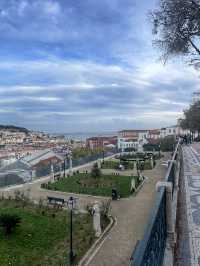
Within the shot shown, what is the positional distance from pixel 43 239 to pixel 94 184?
1301cm

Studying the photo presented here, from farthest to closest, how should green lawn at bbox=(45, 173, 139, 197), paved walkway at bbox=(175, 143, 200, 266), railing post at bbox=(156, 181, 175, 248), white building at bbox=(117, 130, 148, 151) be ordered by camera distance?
white building at bbox=(117, 130, 148, 151) < green lawn at bbox=(45, 173, 139, 197) < paved walkway at bbox=(175, 143, 200, 266) < railing post at bbox=(156, 181, 175, 248)

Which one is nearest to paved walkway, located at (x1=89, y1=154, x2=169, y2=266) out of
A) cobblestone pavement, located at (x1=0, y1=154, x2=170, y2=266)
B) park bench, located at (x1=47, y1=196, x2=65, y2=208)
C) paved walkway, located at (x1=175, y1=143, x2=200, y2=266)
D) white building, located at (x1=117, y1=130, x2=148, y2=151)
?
cobblestone pavement, located at (x1=0, y1=154, x2=170, y2=266)

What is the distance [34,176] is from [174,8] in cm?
2215

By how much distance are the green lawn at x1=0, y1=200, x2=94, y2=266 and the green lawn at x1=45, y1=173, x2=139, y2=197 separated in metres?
6.25

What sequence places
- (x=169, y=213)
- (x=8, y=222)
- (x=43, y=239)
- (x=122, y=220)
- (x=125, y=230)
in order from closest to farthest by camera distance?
(x=169, y=213), (x=43, y=239), (x=8, y=222), (x=125, y=230), (x=122, y=220)

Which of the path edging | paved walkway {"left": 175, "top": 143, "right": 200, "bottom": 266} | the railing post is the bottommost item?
the path edging

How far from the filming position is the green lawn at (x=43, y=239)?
38.5ft

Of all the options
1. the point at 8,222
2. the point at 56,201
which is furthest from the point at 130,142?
the point at 8,222

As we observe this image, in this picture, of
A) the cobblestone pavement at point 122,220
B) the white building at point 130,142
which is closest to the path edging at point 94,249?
the cobblestone pavement at point 122,220

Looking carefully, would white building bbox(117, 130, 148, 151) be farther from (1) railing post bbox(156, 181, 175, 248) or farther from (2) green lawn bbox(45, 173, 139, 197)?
(1) railing post bbox(156, 181, 175, 248)

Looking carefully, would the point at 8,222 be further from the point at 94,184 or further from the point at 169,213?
the point at 94,184

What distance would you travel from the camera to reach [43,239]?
13633mm

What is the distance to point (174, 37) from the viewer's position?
11.8 m

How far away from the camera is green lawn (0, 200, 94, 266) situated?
1173 cm
